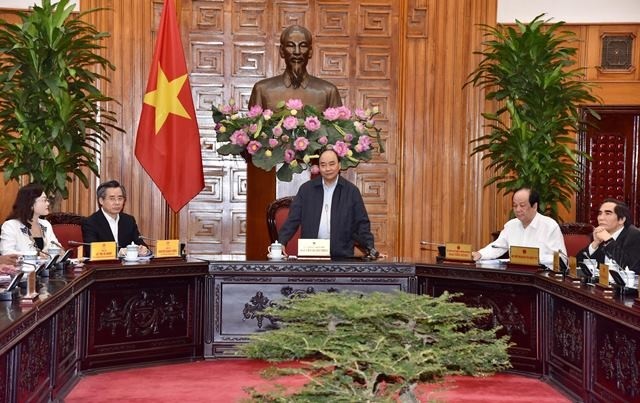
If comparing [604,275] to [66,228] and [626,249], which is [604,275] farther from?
[66,228]

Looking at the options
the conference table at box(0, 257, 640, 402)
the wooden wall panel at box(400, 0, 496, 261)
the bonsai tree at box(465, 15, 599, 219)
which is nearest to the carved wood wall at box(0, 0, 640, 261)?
the wooden wall panel at box(400, 0, 496, 261)

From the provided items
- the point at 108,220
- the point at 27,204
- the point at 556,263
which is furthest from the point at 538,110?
the point at 27,204

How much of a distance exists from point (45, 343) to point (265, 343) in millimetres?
2259

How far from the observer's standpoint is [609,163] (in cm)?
851

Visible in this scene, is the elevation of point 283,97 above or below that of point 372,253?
above

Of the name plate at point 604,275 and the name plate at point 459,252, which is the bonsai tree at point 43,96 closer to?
the name plate at point 459,252

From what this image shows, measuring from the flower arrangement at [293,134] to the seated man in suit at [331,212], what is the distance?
0.13 m

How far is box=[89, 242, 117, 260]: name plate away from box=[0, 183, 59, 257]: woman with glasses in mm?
218

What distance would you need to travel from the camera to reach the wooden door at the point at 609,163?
8.47 m

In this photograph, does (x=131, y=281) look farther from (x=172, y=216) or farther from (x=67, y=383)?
(x=172, y=216)

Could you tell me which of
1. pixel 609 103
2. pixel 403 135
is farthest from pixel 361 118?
pixel 609 103

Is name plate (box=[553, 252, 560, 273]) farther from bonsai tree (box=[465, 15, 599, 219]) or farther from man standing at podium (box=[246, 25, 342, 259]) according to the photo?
man standing at podium (box=[246, 25, 342, 259])

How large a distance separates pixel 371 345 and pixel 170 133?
4.98m

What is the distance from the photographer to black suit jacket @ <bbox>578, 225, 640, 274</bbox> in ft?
15.9
